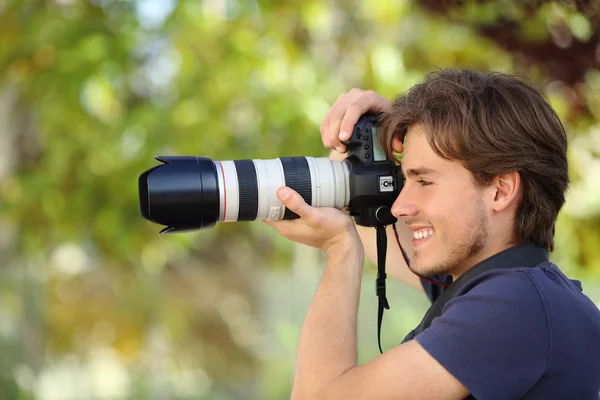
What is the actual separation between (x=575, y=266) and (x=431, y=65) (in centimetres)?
150

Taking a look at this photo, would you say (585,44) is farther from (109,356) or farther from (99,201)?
(109,356)

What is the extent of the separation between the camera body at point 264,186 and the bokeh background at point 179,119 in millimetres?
1418

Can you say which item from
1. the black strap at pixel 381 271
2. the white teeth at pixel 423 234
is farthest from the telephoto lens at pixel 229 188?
the white teeth at pixel 423 234

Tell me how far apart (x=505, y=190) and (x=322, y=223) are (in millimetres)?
405

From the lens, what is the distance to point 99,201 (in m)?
4.70

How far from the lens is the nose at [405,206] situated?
1.81 meters

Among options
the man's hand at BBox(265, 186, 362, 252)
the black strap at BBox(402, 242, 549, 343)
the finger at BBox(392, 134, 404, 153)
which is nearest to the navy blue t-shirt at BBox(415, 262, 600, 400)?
the black strap at BBox(402, 242, 549, 343)

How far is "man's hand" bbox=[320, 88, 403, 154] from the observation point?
1.99 meters

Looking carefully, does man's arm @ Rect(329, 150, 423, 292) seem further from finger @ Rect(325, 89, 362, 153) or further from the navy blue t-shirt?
the navy blue t-shirt

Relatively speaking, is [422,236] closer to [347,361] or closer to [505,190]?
[505,190]

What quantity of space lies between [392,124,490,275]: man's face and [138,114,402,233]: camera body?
152 millimetres

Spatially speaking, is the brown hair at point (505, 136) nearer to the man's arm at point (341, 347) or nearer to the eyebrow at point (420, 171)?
the eyebrow at point (420, 171)

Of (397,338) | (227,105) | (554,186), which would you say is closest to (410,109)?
(554,186)

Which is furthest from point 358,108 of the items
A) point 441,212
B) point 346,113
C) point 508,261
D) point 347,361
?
point 347,361
